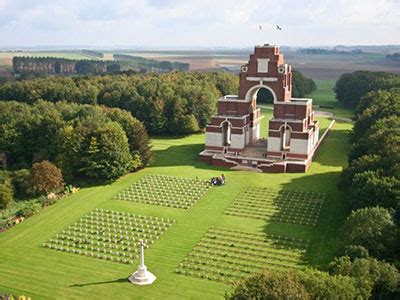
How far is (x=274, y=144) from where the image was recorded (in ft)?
206

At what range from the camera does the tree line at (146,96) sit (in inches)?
3273

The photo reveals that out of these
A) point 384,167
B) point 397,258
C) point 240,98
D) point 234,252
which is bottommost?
point 234,252

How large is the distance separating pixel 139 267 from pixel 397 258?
18528mm

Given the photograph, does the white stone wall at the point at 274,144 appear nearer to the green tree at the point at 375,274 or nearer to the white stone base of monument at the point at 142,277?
the white stone base of monument at the point at 142,277

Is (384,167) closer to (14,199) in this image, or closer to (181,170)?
(181,170)

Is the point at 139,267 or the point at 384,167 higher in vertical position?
the point at 384,167

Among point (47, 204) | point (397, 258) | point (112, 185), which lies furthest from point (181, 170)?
point (397, 258)

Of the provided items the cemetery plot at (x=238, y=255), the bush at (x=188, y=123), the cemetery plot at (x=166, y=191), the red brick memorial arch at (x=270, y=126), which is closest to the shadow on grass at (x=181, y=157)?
the red brick memorial arch at (x=270, y=126)

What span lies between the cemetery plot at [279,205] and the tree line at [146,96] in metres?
33.2

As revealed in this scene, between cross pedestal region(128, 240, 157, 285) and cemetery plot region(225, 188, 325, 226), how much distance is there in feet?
48.7

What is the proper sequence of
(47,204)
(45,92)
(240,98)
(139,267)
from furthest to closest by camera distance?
(45,92) → (240,98) → (47,204) → (139,267)

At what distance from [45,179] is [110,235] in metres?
14.1

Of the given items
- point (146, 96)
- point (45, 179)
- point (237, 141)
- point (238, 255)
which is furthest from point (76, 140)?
point (146, 96)

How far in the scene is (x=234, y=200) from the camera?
1975 inches
